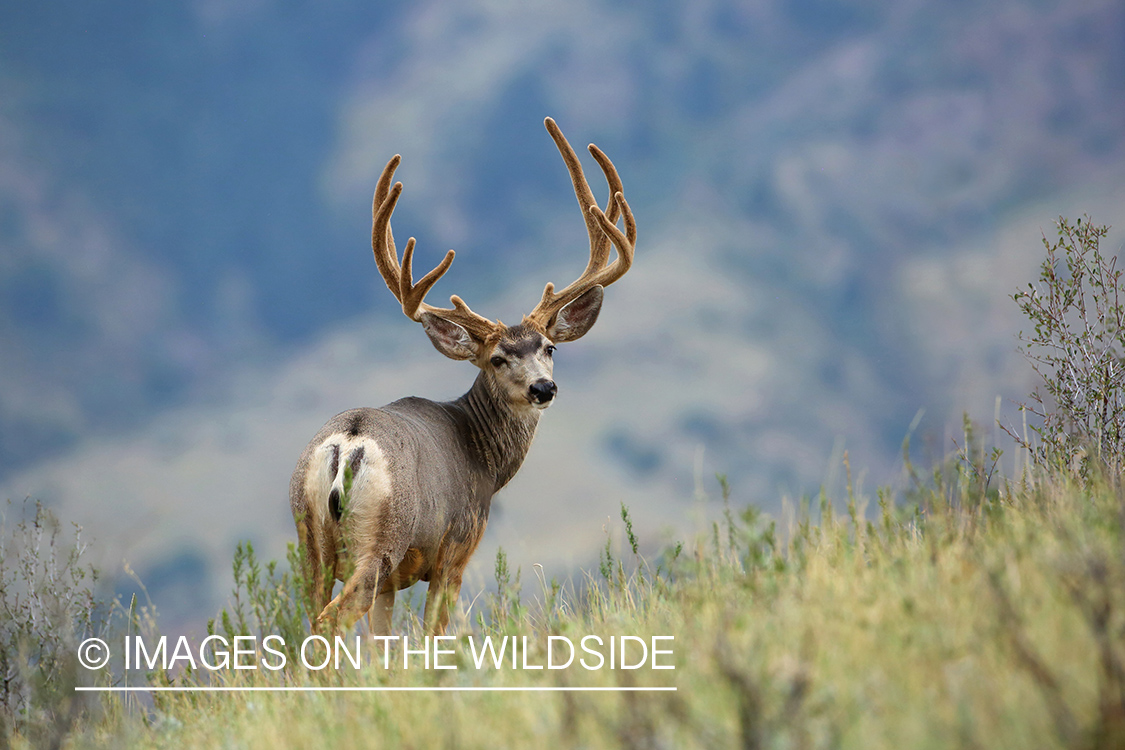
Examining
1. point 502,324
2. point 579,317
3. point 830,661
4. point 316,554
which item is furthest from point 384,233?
point 830,661

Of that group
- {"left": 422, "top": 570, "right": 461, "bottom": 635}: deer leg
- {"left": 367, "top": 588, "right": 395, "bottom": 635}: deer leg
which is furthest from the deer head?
{"left": 367, "top": 588, "right": 395, "bottom": 635}: deer leg

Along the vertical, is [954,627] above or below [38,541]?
below

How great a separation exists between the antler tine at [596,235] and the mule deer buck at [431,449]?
0.04ft

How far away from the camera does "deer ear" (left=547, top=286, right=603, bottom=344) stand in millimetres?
8352

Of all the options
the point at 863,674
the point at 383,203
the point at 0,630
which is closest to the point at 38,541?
the point at 0,630

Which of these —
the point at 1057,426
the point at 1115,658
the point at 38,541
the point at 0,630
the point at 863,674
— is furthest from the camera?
the point at 38,541

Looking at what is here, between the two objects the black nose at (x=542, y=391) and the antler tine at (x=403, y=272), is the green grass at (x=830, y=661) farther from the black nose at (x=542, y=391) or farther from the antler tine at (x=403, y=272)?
the antler tine at (x=403, y=272)

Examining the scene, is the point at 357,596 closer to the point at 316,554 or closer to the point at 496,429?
the point at 316,554

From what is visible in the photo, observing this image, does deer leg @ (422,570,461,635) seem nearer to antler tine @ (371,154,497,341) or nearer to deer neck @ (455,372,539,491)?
deer neck @ (455,372,539,491)

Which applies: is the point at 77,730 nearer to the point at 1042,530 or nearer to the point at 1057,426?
the point at 1042,530

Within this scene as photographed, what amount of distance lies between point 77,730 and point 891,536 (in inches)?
176

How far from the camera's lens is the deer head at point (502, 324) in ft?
24.7

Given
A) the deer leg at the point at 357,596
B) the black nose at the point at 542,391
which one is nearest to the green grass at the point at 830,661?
the deer leg at the point at 357,596

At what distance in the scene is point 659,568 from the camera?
5.65 meters
